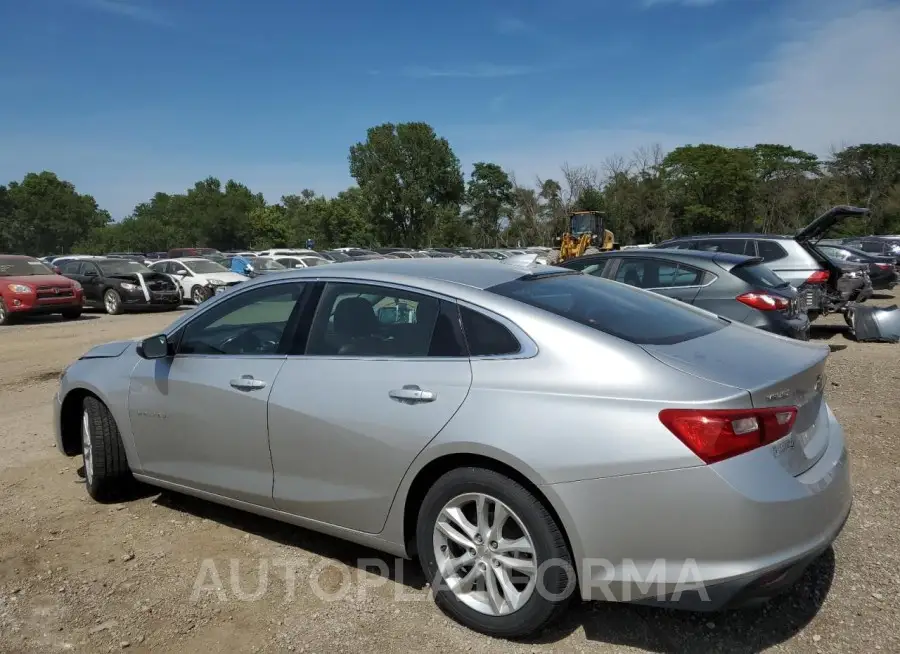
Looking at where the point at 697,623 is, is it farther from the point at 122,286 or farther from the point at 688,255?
the point at 122,286

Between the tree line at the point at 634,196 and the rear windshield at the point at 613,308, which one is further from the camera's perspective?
the tree line at the point at 634,196

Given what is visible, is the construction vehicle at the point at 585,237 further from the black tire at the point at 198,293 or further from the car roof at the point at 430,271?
the car roof at the point at 430,271

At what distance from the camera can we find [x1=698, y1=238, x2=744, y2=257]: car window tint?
36.0 feet

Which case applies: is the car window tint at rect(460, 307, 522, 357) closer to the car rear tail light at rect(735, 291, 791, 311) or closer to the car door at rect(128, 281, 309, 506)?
the car door at rect(128, 281, 309, 506)

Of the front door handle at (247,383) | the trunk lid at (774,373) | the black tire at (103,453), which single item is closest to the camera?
the trunk lid at (774,373)

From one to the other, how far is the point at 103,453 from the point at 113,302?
16.4m

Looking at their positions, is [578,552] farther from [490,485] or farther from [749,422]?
[749,422]

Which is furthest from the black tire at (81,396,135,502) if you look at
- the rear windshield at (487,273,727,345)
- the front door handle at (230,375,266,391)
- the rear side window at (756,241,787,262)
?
the rear side window at (756,241,787,262)

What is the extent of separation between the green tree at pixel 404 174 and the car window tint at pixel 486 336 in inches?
2496

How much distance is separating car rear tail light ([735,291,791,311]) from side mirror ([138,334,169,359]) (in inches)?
235

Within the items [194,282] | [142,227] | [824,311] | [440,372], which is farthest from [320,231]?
[440,372]

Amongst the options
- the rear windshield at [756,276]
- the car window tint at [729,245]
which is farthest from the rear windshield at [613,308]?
the car window tint at [729,245]

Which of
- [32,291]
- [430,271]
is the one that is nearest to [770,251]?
[430,271]

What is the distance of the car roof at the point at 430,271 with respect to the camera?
11.0 feet
